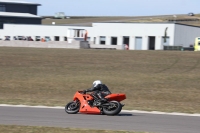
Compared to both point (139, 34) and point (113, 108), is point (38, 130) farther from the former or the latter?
point (139, 34)

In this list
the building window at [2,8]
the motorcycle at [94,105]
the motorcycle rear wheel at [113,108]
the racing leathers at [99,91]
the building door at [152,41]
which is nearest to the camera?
the motorcycle rear wheel at [113,108]

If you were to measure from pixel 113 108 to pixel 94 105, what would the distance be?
79 cm

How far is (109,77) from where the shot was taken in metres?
33.3

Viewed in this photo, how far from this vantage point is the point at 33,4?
116 meters

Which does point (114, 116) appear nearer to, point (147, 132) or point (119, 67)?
point (147, 132)

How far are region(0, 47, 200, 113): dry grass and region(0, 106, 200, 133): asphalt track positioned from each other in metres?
3.17

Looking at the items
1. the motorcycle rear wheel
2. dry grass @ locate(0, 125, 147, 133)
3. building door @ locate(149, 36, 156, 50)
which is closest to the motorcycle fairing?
the motorcycle rear wheel

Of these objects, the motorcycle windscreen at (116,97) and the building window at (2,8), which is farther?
the building window at (2,8)

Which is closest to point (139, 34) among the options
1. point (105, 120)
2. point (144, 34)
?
point (144, 34)

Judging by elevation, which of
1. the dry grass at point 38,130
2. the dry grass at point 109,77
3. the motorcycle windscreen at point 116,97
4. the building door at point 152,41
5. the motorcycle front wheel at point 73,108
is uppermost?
the motorcycle windscreen at point 116,97

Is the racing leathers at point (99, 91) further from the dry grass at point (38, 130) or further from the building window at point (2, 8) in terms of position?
the building window at point (2, 8)

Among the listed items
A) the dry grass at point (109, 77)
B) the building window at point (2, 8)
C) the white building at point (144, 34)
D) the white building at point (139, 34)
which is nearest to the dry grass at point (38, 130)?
the dry grass at point (109, 77)

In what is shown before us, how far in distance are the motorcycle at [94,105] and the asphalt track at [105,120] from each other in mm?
241

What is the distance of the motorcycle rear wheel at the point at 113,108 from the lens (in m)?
16.6
